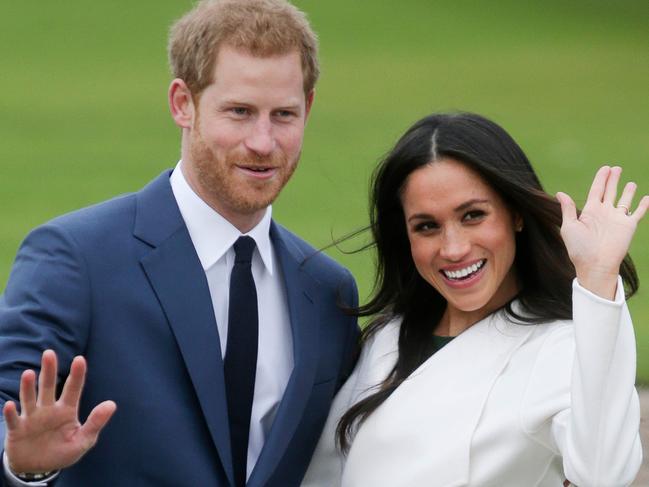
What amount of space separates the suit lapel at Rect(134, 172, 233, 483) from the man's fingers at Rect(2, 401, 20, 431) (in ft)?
2.13

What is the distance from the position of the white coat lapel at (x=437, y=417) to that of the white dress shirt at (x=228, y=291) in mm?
277

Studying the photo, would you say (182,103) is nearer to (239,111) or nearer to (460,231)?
(239,111)

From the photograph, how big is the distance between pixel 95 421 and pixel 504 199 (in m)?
1.36

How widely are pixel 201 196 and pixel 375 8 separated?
59.3 feet

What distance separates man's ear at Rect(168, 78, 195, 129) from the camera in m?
4.12

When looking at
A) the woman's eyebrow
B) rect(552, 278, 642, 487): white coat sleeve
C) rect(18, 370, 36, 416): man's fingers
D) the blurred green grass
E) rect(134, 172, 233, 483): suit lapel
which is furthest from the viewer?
the blurred green grass

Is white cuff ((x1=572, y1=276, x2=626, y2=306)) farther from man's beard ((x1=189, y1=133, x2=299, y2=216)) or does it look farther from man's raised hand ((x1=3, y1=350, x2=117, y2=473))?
man's raised hand ((x1=3, y1=350, x2=117, y2=473))

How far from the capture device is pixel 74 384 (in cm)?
336

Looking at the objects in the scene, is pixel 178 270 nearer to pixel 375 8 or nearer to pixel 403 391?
pixel 403 391

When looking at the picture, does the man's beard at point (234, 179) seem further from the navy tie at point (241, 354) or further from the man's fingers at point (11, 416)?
the man's fingers at point (11, 416)

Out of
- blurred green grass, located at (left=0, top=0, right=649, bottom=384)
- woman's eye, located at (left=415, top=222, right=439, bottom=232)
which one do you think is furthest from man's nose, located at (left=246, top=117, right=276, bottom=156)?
blurred green grass, located at (left=0, top=0, right=649, bottom=384)

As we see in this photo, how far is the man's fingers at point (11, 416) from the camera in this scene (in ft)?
10.9

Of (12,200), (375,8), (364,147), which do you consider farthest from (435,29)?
(12,200)

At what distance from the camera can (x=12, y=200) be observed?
46.6 ft
